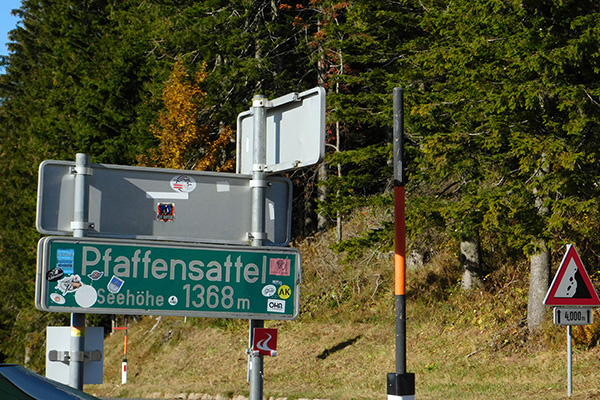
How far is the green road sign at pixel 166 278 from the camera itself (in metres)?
5.12

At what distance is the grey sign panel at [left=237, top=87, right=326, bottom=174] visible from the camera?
528 cm

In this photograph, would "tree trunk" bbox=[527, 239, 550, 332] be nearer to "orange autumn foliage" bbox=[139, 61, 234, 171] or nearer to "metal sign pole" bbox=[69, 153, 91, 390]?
"metal sign pole" bbox=[69, 153, 91, 390]

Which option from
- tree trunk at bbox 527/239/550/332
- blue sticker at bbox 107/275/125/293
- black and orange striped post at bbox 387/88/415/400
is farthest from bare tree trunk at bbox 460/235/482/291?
blue sticker at bbox 107/275/125/293

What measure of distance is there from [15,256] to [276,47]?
21732mm

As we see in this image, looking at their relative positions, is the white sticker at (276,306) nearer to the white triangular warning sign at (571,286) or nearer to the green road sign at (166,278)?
the green road sign at (166,278)

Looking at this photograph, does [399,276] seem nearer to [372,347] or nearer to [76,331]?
[76,331]

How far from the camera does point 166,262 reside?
545 cm

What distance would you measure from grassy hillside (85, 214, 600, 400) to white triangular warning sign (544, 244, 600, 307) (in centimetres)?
146

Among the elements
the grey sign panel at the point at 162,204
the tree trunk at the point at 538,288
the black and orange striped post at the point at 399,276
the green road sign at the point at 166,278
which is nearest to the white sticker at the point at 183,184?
the grey sign panel at the point at 162,204

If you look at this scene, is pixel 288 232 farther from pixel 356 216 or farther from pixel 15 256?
pixel 15 256

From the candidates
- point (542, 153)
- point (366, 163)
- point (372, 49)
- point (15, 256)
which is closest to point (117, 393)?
point (366, 163)

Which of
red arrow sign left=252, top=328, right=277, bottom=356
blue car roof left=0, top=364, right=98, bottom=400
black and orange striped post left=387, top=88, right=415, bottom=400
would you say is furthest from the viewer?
black and orange striped post left=387, top=88, right=415, bottom=400

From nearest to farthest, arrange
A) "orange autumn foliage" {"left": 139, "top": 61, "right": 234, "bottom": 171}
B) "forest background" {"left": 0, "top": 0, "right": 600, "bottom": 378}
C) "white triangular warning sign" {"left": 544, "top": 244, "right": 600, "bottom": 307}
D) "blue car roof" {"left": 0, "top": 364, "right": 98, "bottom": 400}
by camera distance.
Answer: "blue car roof" {"left": 0, "top": 364, "right": 98, "bottom": 400} < "white triangular warning sign" {"left": 544, "top": 244, "right": 600, "bottom": 307} < "forest background" {"left": 0, "top": 0, "right": 600, "bottom": 378} < "orange autumn foliage" {"left": 139, "top": 61, "right": 234, "bottom": 171}

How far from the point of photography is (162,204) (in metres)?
5.52
